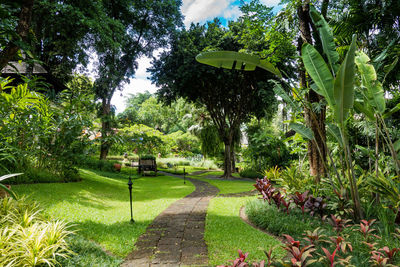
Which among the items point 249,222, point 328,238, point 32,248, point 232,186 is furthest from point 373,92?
point 232,186

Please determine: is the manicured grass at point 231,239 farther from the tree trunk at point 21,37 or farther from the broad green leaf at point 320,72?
the tree trunk at point 21,37

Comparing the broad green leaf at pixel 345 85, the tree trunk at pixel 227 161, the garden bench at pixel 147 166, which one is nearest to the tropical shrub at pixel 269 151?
the tree trunk at pixel 227 161

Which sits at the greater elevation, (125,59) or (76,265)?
(125,59)

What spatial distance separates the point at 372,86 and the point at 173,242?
4.69m

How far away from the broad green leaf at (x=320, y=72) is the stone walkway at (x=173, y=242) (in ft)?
11.7

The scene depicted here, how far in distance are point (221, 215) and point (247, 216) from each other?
0.67m

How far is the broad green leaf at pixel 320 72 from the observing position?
4.34m

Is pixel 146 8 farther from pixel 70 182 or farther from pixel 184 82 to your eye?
pixel 70 182

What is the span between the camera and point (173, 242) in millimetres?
4105

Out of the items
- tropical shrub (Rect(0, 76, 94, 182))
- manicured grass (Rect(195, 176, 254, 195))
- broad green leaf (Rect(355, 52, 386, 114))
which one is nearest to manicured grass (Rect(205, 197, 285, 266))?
broad green leaf (Rect(355, 52, 386, 114))

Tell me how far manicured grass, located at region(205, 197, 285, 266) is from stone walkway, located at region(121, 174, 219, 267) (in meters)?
0.15

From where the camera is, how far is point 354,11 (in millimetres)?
5516

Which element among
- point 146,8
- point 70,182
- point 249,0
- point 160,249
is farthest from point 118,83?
Result: point 160,249

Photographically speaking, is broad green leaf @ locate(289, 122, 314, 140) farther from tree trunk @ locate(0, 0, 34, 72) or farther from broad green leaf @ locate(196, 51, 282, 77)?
tree trunk @ locate(0, 0, 34, 72)
